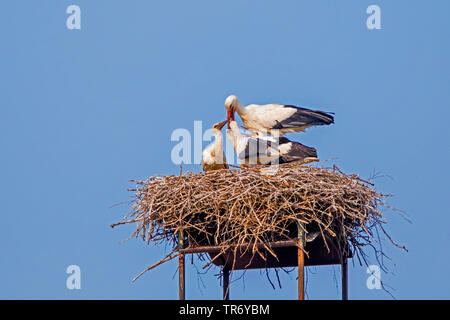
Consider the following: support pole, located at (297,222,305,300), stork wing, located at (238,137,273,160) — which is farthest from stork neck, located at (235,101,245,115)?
support pole, located at (297,222,305,300)

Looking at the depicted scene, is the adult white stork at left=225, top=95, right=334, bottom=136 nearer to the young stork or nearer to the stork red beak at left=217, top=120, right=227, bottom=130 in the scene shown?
the stork red beak at left=217, top=120, right=227, bottom=130

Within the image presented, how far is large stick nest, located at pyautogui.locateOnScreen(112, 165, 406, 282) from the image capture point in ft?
28.6

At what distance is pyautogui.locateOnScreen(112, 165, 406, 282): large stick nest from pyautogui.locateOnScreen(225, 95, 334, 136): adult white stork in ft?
5.03

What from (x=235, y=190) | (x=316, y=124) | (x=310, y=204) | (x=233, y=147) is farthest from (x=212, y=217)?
(x=316, y=124)

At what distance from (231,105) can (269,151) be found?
103 centimetres

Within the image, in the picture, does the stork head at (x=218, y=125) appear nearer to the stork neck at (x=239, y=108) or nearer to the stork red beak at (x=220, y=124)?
the stork red beak at (x=220, y=124)

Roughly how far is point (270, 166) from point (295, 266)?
1.07 m

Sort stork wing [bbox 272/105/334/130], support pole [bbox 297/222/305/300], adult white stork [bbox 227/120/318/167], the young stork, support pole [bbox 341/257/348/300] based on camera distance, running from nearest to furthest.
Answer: support pole [bbox 297/222/305/300]
support pole [bbox 341/257/348/300]
adult white stork [bbox 227/120/318/167]
the young stork
stork wing [bbox 272/105/334/130]

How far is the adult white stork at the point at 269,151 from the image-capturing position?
399 inches

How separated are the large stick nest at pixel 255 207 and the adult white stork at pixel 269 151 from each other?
2.37 feet

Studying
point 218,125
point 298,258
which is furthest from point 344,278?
point 218,125

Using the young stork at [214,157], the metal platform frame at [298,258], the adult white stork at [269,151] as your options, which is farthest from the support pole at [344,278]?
the young stork at [214,157]

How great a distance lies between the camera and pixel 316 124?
35.9 feet
